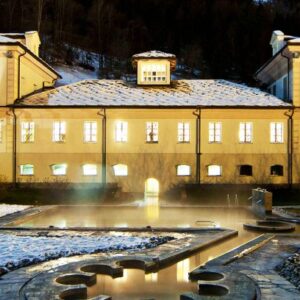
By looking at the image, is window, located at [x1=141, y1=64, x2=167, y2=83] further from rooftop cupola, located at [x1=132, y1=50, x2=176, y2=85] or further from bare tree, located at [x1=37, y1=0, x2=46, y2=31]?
bare tree, located at [x1=37, y1=0, x2=46, y2=31]

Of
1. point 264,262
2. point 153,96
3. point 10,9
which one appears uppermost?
point 10,9

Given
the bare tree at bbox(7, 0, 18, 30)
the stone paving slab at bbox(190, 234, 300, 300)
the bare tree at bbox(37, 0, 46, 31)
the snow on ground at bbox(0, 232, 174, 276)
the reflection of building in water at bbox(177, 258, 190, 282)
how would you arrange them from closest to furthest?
the stone paving slab at bbox(190, 234, 300, 300), the reflection of building in water at bbox(177, 258, 190, 282), the snow on ground at bbox(0, 232, 174, 276), the bare tree at bbox(37, 0, 46, 31), the bare tree at bbox(7, 0, 18, 30)

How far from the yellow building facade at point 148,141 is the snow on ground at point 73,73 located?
1276 inches

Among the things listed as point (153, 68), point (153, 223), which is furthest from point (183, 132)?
→ point (153, 223)

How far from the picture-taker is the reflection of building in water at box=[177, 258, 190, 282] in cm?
1120

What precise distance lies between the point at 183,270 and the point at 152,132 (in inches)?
831

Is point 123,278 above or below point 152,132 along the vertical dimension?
below

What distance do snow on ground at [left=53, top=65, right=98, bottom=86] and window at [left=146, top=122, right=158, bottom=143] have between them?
33599 millimetres

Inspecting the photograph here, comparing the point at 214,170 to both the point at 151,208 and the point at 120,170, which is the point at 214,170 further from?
the point at 151,208

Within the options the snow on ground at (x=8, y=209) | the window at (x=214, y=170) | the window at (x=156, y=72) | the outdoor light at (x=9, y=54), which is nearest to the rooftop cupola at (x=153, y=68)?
the window at (x=156, y=72)

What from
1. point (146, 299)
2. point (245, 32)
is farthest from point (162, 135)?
point (245, 32)

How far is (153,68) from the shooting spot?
1404 inches

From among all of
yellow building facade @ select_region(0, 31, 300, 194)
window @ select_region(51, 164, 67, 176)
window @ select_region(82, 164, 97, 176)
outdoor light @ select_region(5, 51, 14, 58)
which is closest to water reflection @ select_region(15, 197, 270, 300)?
yellow building facade @ select_region(0, 31, 300, 194)

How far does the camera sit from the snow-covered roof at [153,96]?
3259cm
